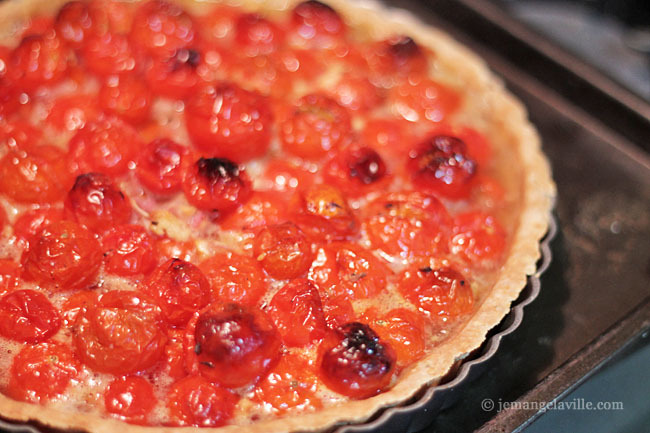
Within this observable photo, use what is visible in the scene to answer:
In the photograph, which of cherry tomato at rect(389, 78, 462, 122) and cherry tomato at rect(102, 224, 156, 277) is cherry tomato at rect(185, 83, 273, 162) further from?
cherry tomato at rect(389, 78, 462, 122)

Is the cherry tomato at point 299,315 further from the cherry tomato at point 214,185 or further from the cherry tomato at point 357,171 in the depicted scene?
the cherry tomato at point 357,171

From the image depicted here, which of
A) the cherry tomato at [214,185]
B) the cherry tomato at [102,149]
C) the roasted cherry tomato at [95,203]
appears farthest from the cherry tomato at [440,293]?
the cherry tomato at [102,149]

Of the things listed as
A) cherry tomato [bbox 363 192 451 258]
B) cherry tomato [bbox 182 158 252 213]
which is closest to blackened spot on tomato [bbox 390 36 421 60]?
cherry tomato [bbox 363 192 451 258]

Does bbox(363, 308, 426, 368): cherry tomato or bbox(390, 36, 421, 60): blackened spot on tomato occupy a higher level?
bbox(390, 36, 421, 60): blackened spot on tomato

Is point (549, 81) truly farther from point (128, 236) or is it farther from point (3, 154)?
point (3, 154)

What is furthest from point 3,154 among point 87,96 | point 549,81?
point 549,81
